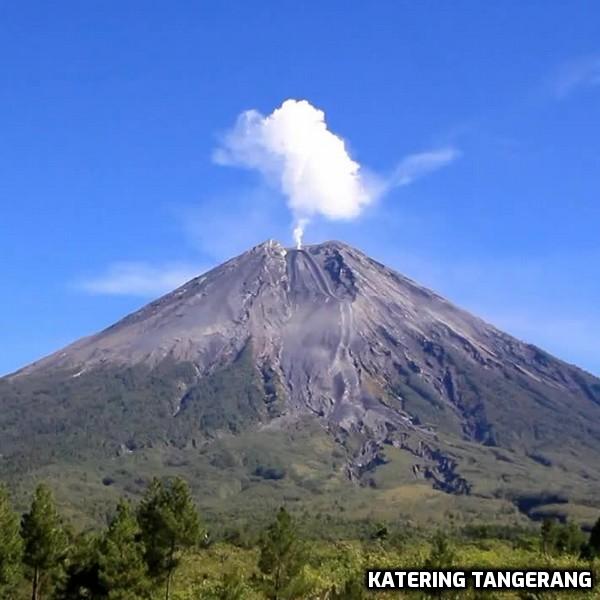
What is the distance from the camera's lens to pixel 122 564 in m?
37.9

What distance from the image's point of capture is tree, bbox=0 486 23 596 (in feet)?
123

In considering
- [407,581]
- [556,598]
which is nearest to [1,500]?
[407,581]

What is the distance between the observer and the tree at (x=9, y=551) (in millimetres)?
37438

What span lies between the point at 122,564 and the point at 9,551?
4.95 metres

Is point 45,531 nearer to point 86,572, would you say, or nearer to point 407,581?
point 86,572

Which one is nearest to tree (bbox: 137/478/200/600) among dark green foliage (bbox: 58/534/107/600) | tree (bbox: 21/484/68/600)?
dark green foliage (bbox: 58/534/107/600)

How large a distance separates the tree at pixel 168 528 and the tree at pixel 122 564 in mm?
1810

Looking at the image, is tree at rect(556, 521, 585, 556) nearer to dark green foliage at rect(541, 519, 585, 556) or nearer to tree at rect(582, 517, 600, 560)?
dark green foliage at rect(541, 519, 585, 556)

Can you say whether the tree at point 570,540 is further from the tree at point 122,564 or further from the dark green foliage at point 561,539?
the tree at point 122,564

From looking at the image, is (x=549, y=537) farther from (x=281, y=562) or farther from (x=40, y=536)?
(x=40, y=536)

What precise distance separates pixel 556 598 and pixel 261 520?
5292 inches

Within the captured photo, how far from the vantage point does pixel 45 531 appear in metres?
41.8

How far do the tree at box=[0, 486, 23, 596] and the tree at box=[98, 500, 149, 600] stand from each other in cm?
364

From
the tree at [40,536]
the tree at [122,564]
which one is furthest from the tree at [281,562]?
the tree at [40,536]
